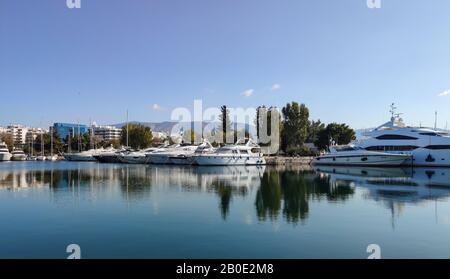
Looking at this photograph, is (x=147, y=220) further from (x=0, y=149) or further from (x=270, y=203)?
(x=0, y=149)

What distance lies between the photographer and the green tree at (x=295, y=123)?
86688 millimetres

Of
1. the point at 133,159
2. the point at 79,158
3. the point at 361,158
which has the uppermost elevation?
the point at 361,158

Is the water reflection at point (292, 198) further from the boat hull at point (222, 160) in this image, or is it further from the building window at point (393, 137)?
the building window at point (393, 137)

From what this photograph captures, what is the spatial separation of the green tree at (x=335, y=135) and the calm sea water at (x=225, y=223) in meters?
59.1

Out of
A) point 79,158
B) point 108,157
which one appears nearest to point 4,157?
point 79,158

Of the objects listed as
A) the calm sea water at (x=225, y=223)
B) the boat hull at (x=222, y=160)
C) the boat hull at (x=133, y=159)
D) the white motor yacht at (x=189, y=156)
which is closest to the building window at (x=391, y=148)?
the boat hull at (x=222, y=160)

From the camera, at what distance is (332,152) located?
66.1 meters

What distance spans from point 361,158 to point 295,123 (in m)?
28.4

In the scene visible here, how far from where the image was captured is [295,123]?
8662 centimetres

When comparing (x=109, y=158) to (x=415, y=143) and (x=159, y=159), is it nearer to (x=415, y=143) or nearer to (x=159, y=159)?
(x=159, y=159)

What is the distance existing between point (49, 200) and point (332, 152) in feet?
166

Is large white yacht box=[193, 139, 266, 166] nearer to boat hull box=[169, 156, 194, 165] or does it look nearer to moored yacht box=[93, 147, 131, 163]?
boat hull box=[169, 156, 194, 165]
